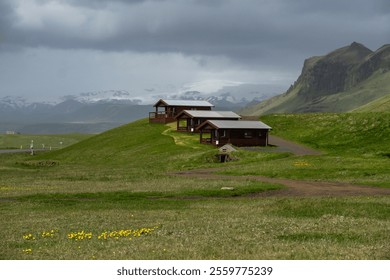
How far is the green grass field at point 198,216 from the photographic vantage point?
1919cm

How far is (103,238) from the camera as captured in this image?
23719 millimetres

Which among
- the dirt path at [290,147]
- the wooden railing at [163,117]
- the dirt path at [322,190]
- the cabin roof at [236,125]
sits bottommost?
the dirt path at [322,190]

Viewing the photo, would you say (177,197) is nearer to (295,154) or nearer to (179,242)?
(179,242)

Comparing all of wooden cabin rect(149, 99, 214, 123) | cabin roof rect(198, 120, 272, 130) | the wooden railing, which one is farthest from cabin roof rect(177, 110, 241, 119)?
wooden cabin rect(149, 99, 214, 123)

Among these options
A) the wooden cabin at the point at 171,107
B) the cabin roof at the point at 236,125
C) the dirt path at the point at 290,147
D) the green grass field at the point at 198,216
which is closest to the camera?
the green grass field at the point at 198,216

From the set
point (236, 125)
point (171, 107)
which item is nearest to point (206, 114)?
point (171, 107)

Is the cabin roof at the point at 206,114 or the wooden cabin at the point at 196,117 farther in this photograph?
the wooden cabin at the point at 196,117

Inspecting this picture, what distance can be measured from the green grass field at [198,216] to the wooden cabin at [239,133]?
16294 mm

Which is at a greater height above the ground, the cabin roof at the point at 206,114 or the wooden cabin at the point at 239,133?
the cabin roof at the point at 206,114

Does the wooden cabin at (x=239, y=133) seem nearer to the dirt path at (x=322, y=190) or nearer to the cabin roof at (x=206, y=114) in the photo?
the cabin roof at (x=206, y=114)

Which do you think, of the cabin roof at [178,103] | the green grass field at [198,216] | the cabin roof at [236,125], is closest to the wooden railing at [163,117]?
the cabin roof at [178,103]

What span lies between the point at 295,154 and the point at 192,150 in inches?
844

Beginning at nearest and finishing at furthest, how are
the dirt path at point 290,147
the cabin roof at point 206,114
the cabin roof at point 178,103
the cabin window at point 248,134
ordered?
the dirt path at point 290,147 → the cabin window at point 248,134 → the cabin roof at point 206,114 → the cabin roof at point 178,103
